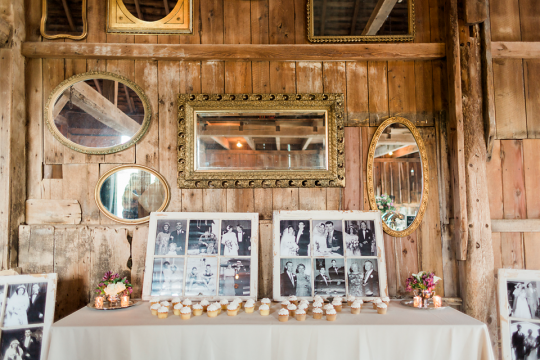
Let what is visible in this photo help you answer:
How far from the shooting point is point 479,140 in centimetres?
234

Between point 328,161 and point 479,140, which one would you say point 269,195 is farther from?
point 479,140

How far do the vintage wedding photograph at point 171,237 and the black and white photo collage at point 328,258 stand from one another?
27.2 inches

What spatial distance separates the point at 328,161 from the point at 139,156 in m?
1.38

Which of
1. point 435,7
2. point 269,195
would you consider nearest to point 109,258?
point 269,195

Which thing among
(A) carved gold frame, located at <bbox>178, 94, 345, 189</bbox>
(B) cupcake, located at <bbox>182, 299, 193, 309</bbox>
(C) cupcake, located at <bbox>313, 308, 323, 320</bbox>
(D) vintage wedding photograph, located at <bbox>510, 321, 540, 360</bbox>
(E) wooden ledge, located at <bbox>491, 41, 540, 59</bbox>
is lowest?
(D) vintage wedding photograph, located at <bbox>510, 321, 540, 360</bbox>

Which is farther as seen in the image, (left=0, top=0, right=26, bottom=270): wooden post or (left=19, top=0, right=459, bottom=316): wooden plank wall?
(left=19, top=0, right=459, bottom=316): wooden plank wall

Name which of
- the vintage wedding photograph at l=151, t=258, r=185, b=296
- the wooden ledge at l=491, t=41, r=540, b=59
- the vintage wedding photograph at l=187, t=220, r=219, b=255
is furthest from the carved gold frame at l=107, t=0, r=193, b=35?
the wooden ledge at l=491, t=41, r=540, b=59

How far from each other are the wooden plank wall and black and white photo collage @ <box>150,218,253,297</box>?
0.46 ft

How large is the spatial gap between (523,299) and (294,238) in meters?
1.46

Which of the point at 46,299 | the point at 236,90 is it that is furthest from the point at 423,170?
the point at 46,299

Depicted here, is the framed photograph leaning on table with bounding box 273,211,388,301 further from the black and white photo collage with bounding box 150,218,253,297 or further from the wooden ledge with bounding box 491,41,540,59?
the wooden ledge with bounding box 491,41,540,59

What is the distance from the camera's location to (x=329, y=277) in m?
2.28

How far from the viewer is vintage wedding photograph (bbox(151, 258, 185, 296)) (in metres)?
2.26

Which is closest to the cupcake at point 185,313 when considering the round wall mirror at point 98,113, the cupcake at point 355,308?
the cupcake at point 355,308
